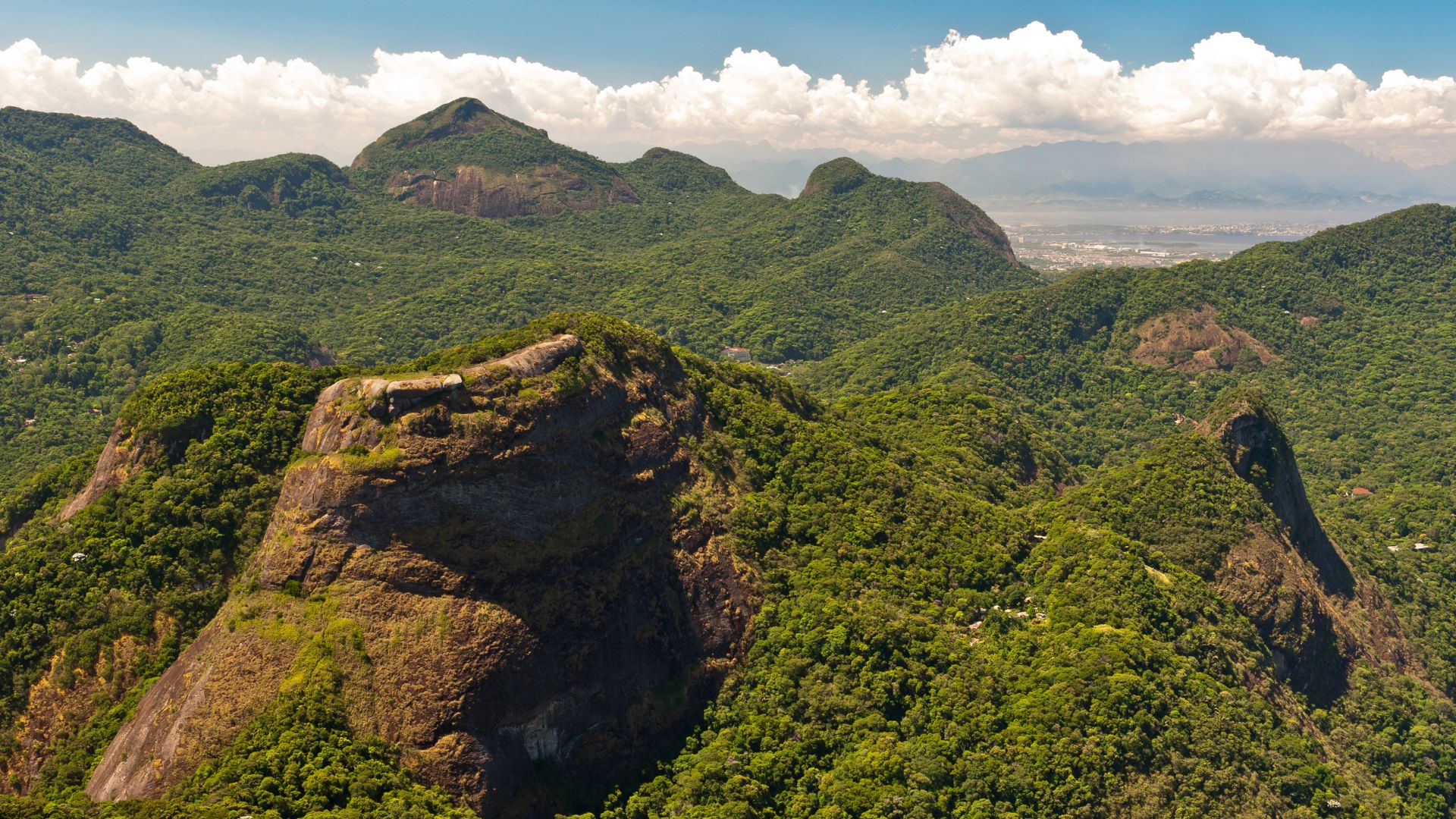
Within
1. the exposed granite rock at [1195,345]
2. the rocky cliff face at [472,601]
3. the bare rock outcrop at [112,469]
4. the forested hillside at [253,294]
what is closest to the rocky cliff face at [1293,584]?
the rocky cliff face at [472,601]

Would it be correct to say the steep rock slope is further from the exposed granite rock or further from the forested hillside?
the forested hillside

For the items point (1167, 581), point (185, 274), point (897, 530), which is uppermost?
point (185, 274)

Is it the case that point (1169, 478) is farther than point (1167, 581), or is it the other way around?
point (1169, 478)

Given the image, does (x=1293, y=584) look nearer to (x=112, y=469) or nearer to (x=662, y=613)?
(x=662, y=613)

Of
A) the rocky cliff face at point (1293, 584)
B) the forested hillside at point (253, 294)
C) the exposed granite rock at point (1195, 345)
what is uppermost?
the forested hillside at point (253, 294)

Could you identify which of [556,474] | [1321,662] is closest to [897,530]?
[556,474]

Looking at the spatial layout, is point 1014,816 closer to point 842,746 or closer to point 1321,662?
point 842,746

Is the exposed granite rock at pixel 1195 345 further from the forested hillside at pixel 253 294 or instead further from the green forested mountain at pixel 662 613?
the forested hillside at pixel 253 294
